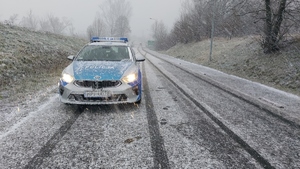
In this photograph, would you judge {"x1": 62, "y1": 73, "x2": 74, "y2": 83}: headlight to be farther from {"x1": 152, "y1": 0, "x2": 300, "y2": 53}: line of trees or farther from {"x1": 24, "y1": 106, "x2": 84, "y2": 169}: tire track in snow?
{"x1": 152, "y1": 0, "x2": 300, "y2": 53}: line of trees

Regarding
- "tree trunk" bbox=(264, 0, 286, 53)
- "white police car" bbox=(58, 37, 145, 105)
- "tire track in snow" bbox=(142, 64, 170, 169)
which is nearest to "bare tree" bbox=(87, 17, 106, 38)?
"tree trunk" bbox=(264, 0, 286, 53)

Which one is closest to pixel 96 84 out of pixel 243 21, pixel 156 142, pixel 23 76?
pixel 156 142

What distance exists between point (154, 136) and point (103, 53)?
3320 mm

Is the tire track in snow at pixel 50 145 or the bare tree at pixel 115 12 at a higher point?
the bare tree at pixel 115 12

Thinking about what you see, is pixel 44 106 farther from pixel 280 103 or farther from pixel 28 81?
pixel 280 103

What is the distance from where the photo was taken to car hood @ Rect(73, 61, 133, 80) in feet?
14.9

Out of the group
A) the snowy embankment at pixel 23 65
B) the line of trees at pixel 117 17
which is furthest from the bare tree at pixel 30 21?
the snowy embankment at pixel 23 65

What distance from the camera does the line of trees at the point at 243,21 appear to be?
39.4 feet

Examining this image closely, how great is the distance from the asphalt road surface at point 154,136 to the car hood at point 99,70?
2.82ft

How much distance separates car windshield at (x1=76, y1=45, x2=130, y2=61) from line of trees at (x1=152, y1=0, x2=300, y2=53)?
988cm

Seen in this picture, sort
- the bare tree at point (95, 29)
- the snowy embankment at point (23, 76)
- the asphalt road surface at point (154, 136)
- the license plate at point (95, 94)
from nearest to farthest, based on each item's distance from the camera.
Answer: the asphalt road surface at point (154, 136) → the license plate at point (95, 94) → the snowy embankment at point (23, 76) → the bare tree at point (95, 29)

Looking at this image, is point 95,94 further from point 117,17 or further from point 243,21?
point 117,17

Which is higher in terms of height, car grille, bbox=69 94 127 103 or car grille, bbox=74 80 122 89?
car grille, bbox=74 80 122 89

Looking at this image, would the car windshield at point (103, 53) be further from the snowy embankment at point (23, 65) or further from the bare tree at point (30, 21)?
the bare tree at point (30, 21)
